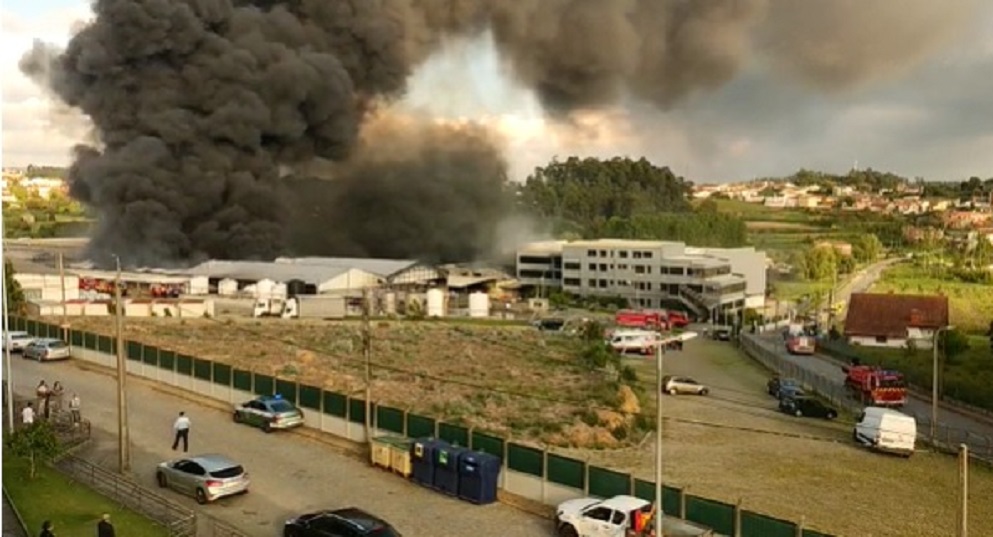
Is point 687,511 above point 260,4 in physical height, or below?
below

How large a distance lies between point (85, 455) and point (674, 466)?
11.8 meters

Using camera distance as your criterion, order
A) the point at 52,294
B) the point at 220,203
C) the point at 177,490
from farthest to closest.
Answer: the point at 220,203 → the point at 52,294 → the point at 177,490

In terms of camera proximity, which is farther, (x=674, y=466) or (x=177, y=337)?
(x=177, y=337)

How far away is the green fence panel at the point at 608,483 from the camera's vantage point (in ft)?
46.5

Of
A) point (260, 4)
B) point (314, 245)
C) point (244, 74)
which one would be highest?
point (260, 4)

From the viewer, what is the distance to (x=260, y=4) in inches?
2749

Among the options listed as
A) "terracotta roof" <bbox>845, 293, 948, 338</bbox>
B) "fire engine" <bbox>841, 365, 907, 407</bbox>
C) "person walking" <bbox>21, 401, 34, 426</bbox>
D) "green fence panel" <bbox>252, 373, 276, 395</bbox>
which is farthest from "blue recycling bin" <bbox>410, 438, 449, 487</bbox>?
"terracotta roof" <bbox>845, 293, 948, 338</bbox>

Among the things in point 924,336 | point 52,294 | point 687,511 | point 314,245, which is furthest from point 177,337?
point 314,245

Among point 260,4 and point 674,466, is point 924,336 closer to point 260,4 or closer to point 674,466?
point 674,466

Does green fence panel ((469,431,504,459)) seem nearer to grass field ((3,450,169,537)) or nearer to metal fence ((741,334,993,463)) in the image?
grass field ((3,450,169,537))

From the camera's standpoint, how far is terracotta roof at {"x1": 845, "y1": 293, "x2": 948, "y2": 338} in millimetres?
43188

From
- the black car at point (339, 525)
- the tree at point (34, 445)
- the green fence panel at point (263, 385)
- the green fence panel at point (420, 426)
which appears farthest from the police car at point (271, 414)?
the black car at point (339, 525)

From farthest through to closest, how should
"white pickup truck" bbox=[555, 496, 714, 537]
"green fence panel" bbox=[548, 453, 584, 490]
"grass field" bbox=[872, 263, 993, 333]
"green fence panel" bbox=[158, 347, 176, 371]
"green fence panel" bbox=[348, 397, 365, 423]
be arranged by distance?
"grass field" bbox=[872, 263, 993, 333] → "green fence panel" bbox=[158, 347, 176, 371] → "green fence panel" bbox=[348, 397, 365, 423] → "green fence panel" bbox=[548, 453, 584, 490] → "white pickup truck" bbox=[555, 496, 714, 537]

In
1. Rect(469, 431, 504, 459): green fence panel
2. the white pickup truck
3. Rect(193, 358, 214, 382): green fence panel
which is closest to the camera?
the white pickup truck
